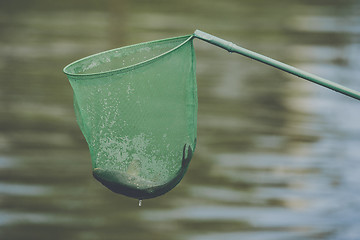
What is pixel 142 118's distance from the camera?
4.94ft

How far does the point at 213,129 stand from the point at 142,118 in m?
1.72

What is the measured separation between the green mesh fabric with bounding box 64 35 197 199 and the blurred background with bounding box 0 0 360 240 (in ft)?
4.75

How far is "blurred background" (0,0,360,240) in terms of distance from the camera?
2949mm

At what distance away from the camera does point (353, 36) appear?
133 inches

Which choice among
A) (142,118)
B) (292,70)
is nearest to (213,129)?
(142,118)

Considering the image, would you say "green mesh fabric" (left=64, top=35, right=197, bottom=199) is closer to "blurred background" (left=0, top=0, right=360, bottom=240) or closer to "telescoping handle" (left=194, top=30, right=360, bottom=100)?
"telescoping handle" (left=194, top=30, right=360, bottom=100)

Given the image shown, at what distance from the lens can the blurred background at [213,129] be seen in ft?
9.68

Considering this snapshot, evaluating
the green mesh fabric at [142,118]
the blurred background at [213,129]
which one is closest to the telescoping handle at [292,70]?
the green mesh fabric at [142,118]

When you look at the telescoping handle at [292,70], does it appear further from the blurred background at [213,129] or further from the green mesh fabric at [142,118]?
the blurred background at [213,129]

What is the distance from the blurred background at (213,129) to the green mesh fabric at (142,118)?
4.75ft

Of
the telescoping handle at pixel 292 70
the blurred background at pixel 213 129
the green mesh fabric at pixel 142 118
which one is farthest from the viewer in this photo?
the blurred background at pixel 213 129

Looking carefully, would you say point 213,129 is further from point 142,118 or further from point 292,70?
point 292,70

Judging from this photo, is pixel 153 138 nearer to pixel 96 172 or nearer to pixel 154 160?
pixel 154 160

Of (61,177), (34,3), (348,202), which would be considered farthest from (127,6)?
(348,202)
